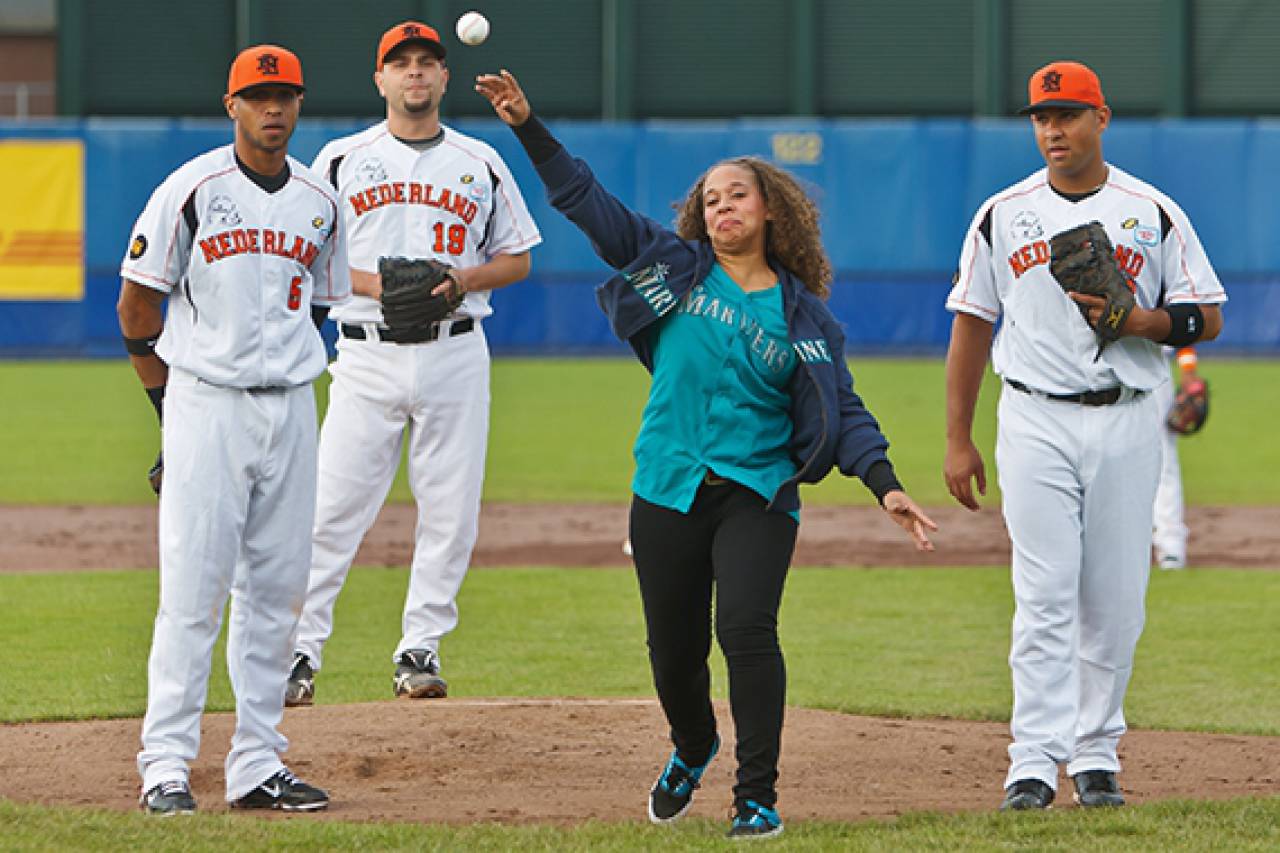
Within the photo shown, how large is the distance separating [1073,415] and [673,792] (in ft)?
5.06

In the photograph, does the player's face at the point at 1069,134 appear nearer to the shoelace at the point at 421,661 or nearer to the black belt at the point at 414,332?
the black belt at the point at 414,332

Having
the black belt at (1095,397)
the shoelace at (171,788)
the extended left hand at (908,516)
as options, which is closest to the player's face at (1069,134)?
the black belt at (1095,397)

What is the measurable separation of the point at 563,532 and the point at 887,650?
4421 millimetres

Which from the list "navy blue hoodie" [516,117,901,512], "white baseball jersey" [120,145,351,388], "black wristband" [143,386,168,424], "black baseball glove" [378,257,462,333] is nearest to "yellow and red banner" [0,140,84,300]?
"black baseball glove" [378,257,462,333]

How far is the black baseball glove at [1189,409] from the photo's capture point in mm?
11094

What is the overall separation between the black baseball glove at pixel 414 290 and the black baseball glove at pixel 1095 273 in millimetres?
2066

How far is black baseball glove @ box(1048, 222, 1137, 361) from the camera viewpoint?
5.47 meters

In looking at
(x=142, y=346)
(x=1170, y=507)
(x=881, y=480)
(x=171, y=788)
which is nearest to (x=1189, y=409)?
(x=1170, y=507)

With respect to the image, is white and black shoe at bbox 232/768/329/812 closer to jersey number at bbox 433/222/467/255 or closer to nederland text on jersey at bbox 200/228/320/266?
nederland text on jersey at bbox 200/228/320/266

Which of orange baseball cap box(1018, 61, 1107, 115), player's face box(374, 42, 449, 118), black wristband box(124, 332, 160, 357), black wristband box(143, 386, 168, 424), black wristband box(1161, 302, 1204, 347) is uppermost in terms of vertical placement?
player's face box(374, 42, 449, 118)

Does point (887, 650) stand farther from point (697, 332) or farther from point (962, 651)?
point (697, 332)

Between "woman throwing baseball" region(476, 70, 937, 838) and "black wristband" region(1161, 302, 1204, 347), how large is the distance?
3.37 ft

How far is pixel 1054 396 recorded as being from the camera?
18.5 ft

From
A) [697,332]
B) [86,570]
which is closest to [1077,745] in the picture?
[697,332]
